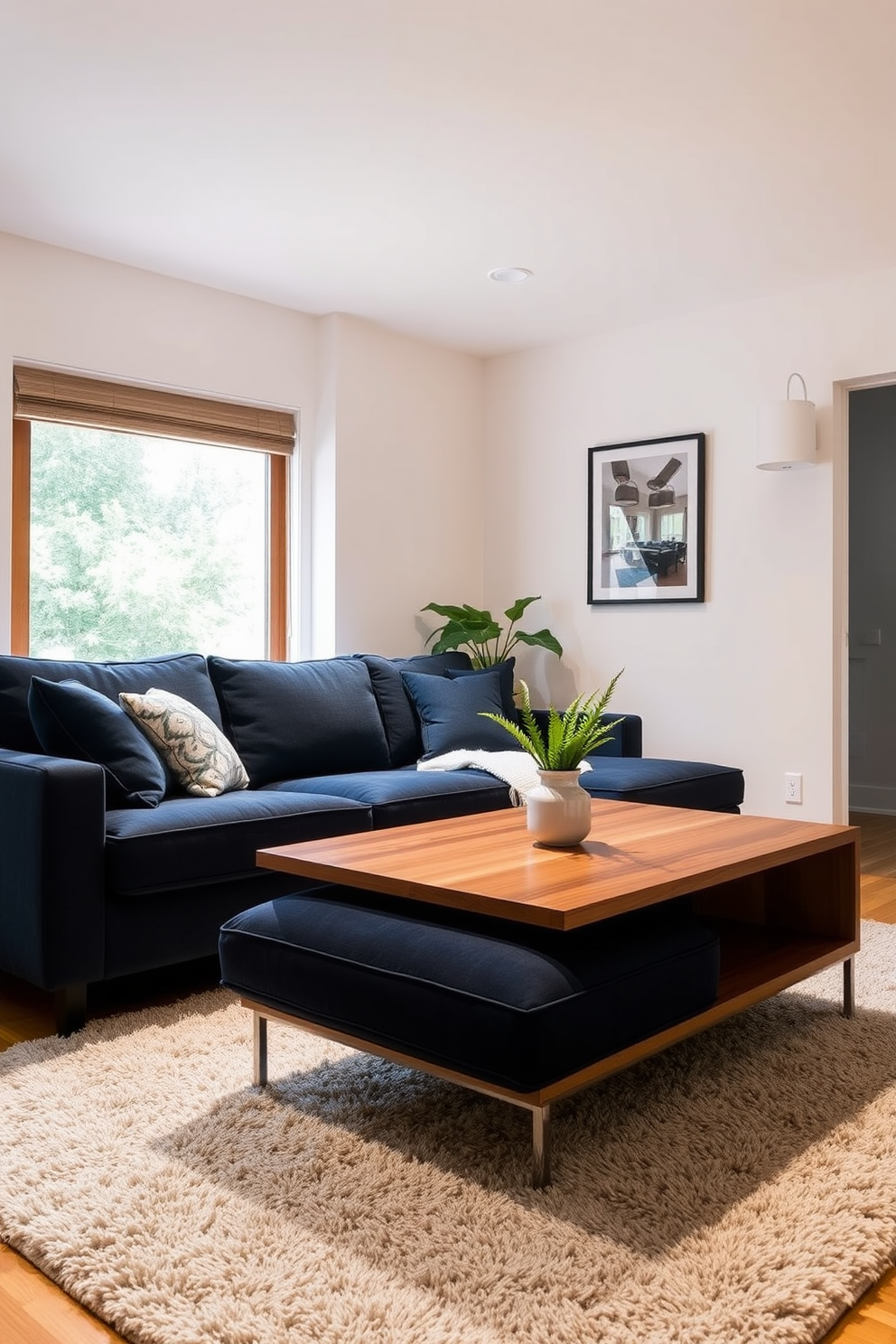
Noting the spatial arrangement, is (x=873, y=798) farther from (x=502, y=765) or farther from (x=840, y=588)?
(x=502, y=765)

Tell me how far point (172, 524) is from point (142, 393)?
1.76 ft

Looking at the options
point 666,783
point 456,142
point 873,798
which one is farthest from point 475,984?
point 873,798

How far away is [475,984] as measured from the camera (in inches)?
70.7

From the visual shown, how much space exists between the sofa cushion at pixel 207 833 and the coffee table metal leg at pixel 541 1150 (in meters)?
1.28

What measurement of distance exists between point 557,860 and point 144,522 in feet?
9.08

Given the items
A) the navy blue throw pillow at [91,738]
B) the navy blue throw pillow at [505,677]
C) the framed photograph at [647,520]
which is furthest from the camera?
the framed photograph at [647,520]

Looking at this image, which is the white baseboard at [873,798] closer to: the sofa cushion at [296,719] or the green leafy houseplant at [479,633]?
the green leafy houseplant at [479,633]

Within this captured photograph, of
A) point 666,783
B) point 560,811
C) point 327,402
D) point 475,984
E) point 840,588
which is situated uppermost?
point 327,402

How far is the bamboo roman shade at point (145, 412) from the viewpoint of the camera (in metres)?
3.98

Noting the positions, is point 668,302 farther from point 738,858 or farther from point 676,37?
point 738,858

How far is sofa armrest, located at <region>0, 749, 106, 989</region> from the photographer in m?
2.52

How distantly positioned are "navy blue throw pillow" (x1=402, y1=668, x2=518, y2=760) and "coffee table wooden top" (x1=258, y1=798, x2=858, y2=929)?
129 centimetres

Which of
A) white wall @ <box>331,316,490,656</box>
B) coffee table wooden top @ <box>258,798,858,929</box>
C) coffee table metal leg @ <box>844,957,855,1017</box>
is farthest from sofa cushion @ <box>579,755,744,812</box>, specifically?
white wall @ <box>331,316,490,656</box>

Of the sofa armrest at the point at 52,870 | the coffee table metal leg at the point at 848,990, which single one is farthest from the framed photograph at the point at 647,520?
the sofa armrest at the point at 52,870
